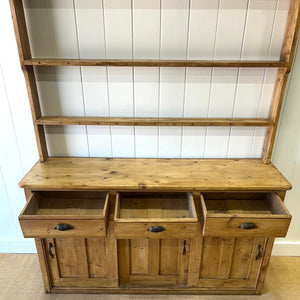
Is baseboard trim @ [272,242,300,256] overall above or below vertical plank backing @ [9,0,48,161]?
below

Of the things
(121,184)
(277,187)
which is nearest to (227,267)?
(277,187)

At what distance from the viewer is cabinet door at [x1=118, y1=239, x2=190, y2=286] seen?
5.32 feet

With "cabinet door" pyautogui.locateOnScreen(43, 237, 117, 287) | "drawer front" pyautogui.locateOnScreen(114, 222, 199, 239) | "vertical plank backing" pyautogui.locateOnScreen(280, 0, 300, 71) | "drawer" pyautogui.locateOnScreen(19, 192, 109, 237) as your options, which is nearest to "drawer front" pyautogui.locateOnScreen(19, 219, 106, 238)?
"drawer" pyautogui.locateOnScreen(19, 192, 109, 237)

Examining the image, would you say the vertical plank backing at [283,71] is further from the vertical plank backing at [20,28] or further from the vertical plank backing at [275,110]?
the vertical plank backing at [20,28]

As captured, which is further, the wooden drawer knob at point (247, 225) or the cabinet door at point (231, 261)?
the cabinet door at point (231, 261)

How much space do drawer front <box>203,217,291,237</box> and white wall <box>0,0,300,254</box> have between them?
0.55 m

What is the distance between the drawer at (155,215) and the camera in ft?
4.43

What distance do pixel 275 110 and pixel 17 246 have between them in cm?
212

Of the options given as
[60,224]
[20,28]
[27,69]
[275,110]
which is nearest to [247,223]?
[275,110]

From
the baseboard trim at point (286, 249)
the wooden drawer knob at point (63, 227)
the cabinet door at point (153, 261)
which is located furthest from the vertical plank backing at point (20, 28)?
the baseboard trim at point (286, 249)

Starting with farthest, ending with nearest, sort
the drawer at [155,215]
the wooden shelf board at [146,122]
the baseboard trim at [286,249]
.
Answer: the baseboard trim at [286,249]
the wooden shelf board at [146,122]
the drawer at [155,215]

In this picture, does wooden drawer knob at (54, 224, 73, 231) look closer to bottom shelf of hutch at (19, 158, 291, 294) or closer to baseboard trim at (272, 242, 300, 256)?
bottom shelf of hutch at (19, 158, 291, 294)

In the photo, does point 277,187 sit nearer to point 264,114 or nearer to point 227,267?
point 264,114

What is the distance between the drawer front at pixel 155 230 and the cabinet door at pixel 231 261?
0.98 ft
